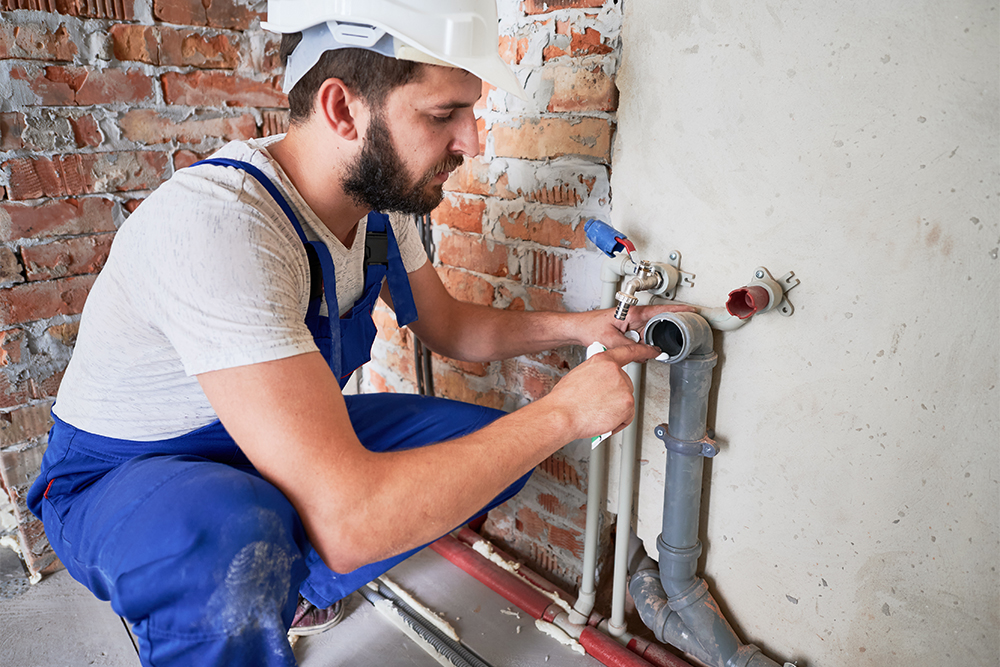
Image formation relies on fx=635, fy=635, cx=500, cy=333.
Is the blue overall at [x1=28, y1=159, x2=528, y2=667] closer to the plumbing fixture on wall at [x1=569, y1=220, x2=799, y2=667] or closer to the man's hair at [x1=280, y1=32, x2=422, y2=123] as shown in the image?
the man's hair at [x1=280, y1=32, x2=422, y2=123]

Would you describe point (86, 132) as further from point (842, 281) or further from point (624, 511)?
point (842, 281)

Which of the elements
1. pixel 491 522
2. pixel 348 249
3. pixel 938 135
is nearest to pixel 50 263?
pixel 348 249

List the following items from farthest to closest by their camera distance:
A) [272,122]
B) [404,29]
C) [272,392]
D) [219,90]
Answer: [272,122] < [219,90] < [404,29] < [272,392]

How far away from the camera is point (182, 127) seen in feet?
4.52

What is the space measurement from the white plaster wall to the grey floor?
1.39 feet

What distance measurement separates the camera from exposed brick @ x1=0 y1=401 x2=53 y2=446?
4.26 ft

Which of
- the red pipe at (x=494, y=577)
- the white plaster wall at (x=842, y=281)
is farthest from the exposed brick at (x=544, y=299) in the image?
the red pipe at (x=494, y=577)

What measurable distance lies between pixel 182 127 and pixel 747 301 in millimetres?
1213

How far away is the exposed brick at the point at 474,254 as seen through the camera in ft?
4.25

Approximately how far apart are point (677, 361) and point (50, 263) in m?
1.22

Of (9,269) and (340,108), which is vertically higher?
(340,108)

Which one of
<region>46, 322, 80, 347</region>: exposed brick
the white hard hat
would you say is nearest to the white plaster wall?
the white hard hat

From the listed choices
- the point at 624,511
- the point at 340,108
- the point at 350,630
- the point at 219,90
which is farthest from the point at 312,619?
the point at 219,90

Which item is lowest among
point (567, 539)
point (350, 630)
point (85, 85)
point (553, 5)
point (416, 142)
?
point (350, 630)
